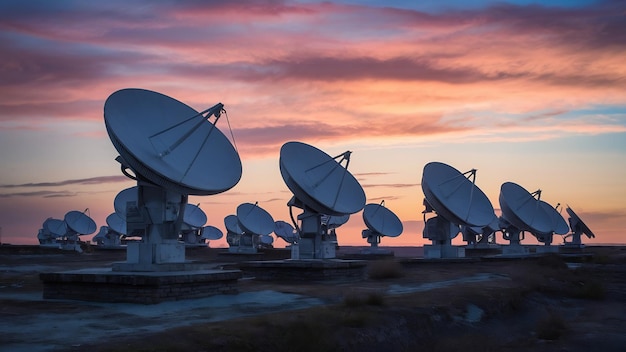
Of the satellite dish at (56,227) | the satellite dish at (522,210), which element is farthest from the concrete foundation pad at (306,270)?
the satellite dish at (56,227)

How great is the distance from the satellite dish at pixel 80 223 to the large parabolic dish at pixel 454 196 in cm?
6465

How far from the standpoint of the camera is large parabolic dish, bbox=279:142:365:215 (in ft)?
123

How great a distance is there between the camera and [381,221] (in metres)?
75.5

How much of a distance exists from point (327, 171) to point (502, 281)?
12.1m

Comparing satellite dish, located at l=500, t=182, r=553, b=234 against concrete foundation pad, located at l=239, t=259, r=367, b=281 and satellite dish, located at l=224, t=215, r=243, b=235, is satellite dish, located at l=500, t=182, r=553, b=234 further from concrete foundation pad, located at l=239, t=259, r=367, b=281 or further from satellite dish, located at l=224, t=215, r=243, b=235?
satellite dish, located at l=224, t=215, r=243, b=235

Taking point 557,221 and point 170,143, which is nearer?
point 170,143

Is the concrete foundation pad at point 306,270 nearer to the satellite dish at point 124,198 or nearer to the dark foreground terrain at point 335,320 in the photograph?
the dark foreground terrain at point 335,320

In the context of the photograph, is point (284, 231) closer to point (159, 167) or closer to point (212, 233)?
point (212, 233)

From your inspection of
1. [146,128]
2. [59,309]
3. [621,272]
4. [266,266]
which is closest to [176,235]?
[146,128]

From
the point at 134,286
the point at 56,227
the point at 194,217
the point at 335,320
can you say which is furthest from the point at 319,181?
the point at 56,227

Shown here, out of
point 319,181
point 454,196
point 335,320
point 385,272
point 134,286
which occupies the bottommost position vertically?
point 335,320

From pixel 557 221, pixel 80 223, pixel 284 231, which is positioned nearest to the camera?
pixel 557 221

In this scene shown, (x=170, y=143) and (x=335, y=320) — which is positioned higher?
(x=170, y=143)

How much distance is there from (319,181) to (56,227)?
7710cm
